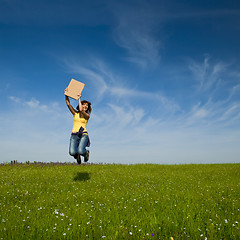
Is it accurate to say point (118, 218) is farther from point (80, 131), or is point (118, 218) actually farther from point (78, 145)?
point (80, 131)

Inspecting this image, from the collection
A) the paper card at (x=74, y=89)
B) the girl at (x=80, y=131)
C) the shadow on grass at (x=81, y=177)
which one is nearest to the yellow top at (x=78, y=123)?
the girl at (x=80, y=131)

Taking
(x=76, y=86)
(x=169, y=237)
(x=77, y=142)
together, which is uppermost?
(x=76, y=86)

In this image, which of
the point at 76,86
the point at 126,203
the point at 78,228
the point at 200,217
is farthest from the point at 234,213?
the point at 76,86

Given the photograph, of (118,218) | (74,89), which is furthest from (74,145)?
(118,218)

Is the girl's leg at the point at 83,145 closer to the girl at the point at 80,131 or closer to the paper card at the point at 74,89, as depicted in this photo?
the girl at the point at 80,131

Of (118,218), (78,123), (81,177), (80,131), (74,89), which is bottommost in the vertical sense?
(118,218)

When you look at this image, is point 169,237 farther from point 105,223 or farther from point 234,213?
point 234,213

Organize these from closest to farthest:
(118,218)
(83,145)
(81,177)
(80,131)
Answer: (118,218)
(83,145)
(80,131)
(81,177)

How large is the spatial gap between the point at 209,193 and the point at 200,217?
12.4 feet

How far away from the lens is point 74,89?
10.1 meters

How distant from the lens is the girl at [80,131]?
33.9 ft

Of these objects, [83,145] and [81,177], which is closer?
[83,145]

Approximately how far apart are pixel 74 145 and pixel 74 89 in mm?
2585

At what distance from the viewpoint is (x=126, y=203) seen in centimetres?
820
